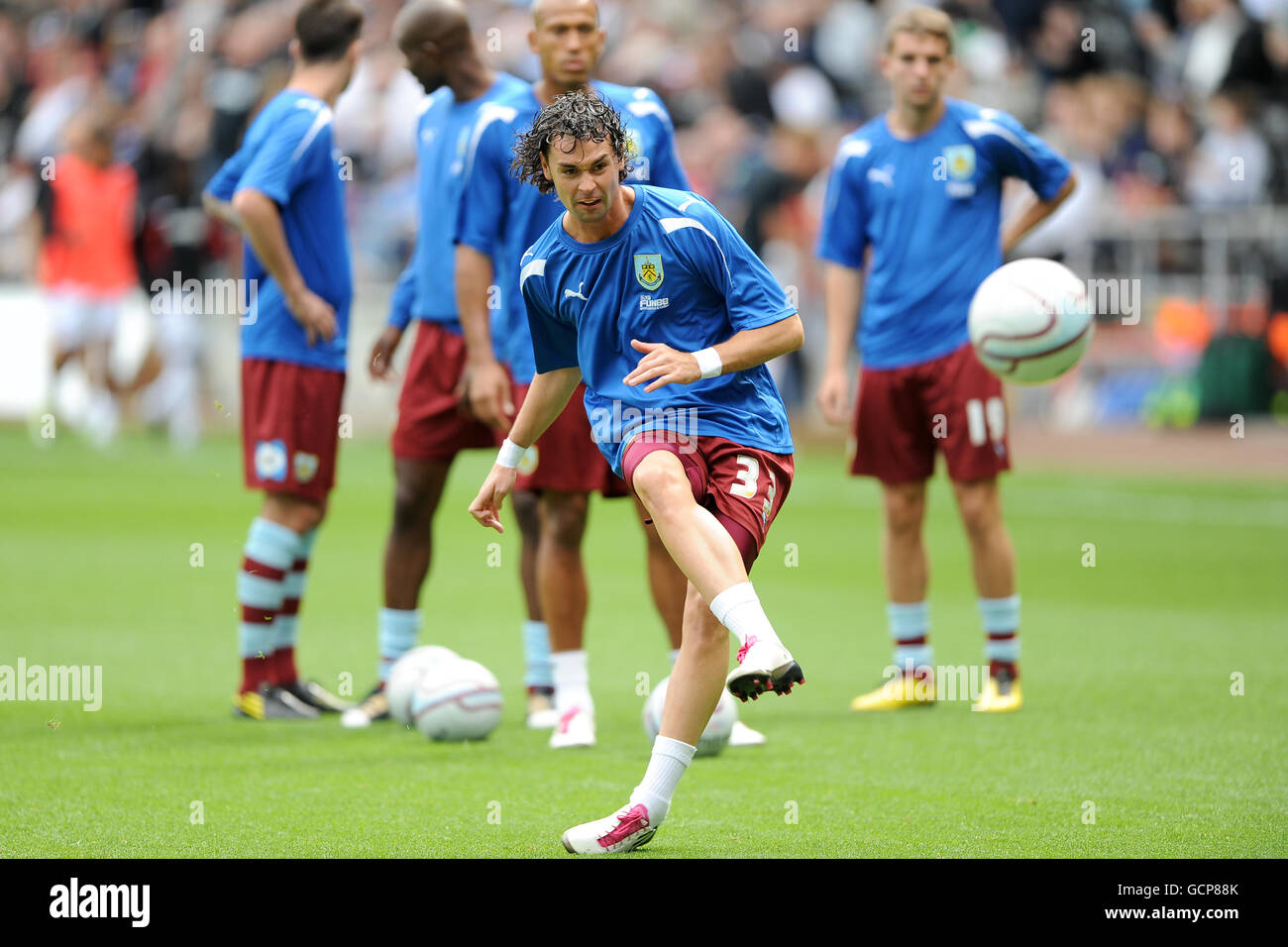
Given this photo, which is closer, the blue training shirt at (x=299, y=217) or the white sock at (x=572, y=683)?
the white sock at (x=572, y=683)

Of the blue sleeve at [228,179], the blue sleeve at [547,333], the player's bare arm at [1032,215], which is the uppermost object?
the blue sleeve at [228,179]

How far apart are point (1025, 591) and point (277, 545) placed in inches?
216

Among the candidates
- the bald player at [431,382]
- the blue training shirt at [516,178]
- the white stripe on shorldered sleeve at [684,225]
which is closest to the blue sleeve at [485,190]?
the blue training shirt at [516,178]

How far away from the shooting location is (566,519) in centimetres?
744

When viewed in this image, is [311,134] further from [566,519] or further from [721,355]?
[721,355]

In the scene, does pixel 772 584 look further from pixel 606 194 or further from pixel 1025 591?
pixel 606 194

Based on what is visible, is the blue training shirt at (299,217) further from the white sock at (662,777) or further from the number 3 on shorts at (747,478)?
the white sock at (662,777)

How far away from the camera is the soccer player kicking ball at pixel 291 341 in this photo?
7816 millimetres

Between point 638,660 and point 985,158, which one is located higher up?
point 985,158

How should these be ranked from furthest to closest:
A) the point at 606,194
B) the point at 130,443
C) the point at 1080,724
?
the point at 130,443
the point at 1080,724
the point at 606,194

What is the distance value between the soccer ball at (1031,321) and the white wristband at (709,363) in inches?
97.6

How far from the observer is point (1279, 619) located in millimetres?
10328
